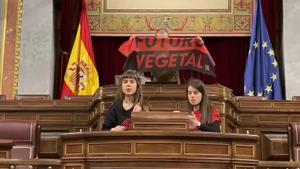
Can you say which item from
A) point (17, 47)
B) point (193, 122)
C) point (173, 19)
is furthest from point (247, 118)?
point (17, 47)

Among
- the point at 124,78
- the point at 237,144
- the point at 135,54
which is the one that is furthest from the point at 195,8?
the point at 237,144

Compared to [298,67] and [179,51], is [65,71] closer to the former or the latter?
[179,51]

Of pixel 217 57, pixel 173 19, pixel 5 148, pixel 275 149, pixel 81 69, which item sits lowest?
pixel 275 149

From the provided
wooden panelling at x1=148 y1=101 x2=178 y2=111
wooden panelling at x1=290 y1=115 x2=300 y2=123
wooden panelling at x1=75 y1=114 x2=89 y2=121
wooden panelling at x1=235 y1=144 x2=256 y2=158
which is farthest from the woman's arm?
wooden panelling at x1=290 y1=115 x2=300 y2=123

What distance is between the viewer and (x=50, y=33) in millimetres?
10141

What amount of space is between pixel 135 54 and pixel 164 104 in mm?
880

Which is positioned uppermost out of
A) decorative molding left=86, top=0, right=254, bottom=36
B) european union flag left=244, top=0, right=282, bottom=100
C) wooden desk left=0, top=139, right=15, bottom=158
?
decorative molding left=86, top=0, right=254, bottom=36

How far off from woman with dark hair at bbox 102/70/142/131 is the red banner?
2.27 metres

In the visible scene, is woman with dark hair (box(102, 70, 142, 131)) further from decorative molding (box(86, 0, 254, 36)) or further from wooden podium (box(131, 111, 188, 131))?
decorative molding (box(86, 0, 254, 36))

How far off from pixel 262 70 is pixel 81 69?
2.76 m

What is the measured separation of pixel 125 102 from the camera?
16.1 feet

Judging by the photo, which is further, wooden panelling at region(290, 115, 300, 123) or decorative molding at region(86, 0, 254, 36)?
decorative molding at region(86, 0, 254, 36)

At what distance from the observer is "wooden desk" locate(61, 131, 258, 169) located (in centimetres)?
403

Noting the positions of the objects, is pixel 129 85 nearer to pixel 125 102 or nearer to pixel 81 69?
pixel 125 102
